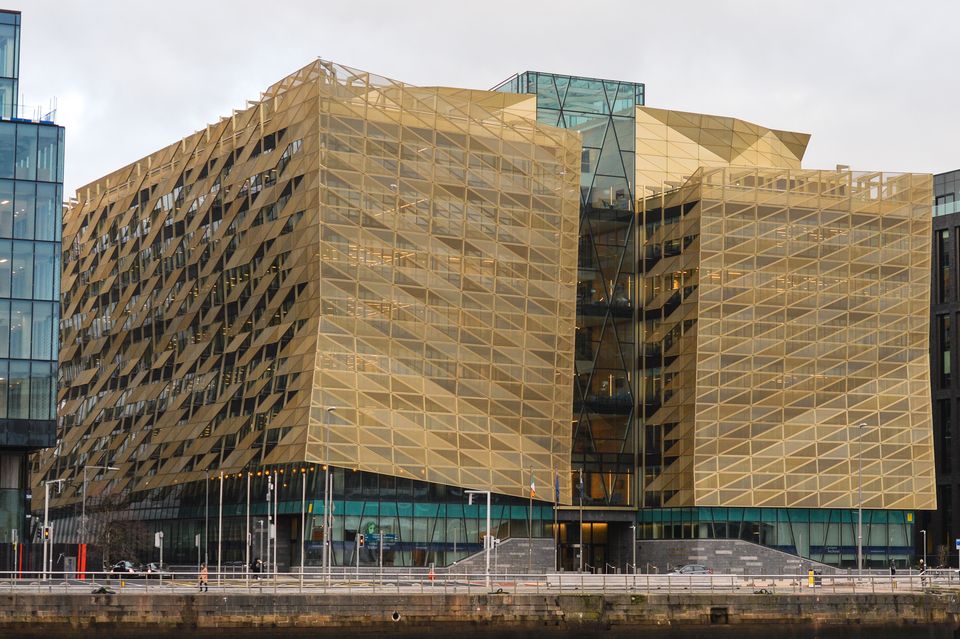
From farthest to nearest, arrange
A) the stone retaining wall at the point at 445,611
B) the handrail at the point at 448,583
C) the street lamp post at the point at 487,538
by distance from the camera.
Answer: the street lamp post at the point at 487,538 → the handrail at the point at 448,583 → the stone retaining wall at the point at 445,611

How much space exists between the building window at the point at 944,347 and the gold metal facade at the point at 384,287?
175 ft

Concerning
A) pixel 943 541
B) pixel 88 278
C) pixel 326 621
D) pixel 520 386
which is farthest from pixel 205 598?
pixel 943 541

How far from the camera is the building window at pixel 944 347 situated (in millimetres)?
159625

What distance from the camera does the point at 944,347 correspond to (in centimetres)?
16025

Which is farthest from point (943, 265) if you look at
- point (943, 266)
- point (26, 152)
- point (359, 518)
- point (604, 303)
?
point (26, 152)

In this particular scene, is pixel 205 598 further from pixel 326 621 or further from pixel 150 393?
pixel 150 393

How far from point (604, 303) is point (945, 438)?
152 ft

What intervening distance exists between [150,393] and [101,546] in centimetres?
1388

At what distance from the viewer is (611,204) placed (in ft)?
432

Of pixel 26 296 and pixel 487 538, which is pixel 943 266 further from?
pixel 26 296

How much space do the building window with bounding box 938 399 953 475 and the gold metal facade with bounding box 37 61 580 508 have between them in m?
52.9

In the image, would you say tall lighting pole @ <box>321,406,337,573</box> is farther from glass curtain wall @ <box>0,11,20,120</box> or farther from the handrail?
glass curtain wall @ <box>0,11,20,120</box>

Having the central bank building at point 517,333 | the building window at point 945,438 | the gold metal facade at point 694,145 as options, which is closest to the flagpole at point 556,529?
the central bank building at point 517,333

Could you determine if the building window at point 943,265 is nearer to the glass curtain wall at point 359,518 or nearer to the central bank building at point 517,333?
the central bank building at point 517,333
